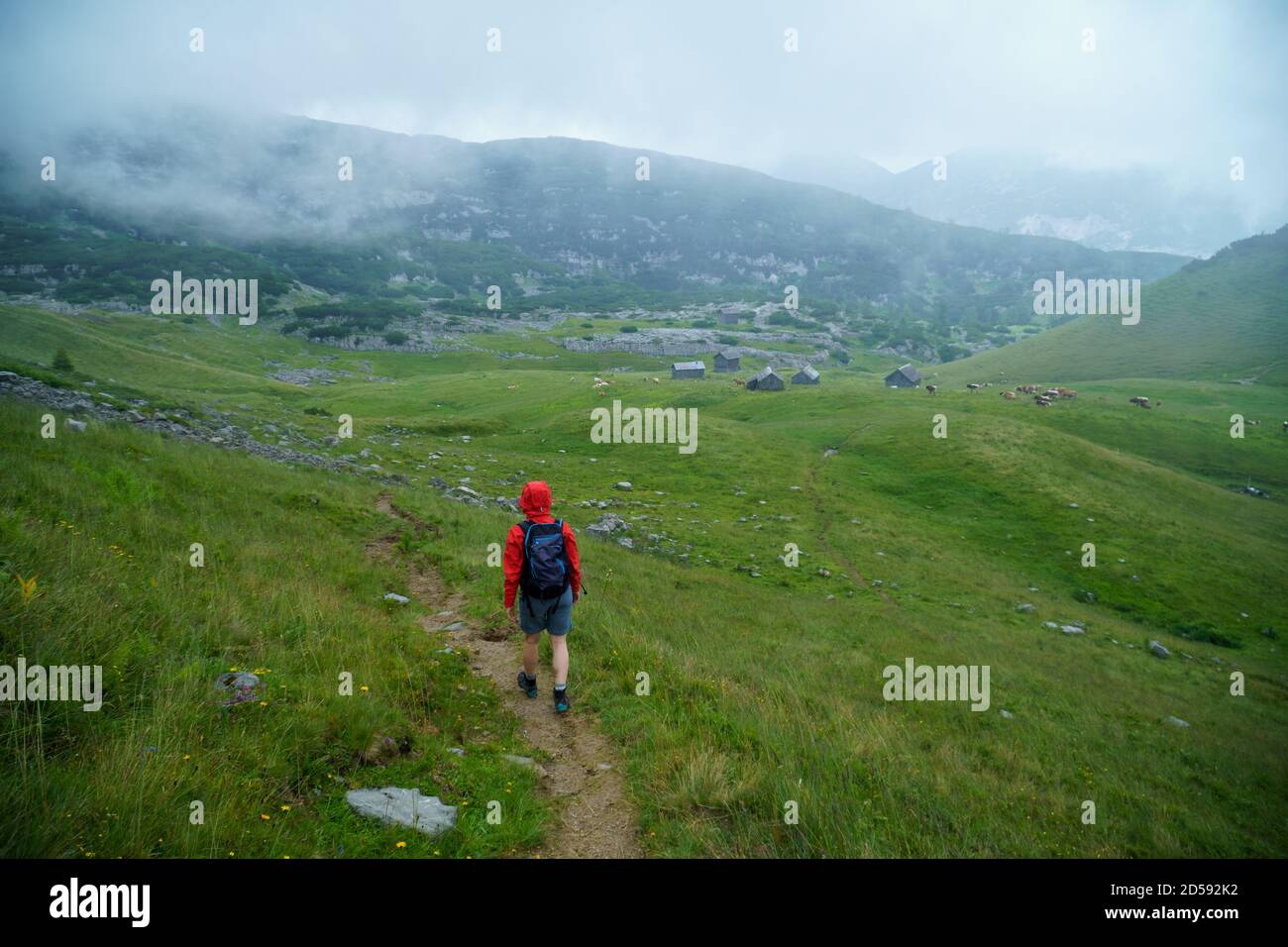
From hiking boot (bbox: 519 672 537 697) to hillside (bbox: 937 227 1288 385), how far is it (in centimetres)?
13152

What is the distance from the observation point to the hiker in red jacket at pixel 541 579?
8.91 meters

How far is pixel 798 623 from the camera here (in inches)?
722

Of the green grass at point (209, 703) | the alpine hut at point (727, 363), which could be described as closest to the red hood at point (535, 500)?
the green grass at point (209, 703)

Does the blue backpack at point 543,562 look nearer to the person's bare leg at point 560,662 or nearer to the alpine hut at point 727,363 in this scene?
the person's bare leg at point 560,662

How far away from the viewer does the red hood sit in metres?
8.89

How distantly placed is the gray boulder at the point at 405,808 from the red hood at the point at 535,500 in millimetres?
4051

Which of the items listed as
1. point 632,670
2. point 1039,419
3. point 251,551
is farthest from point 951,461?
point 251,551

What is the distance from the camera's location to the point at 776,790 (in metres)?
6.43

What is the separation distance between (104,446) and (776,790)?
62.9ft

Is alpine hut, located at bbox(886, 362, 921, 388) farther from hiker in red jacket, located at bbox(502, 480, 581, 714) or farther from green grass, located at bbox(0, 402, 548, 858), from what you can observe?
green grass, located at bbox(0, 402, 548, 858)

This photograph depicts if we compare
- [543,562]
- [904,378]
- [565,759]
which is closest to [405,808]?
[565,759]

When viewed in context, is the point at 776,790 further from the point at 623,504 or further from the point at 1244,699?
the point at 623,504

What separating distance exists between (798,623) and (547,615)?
448 inches

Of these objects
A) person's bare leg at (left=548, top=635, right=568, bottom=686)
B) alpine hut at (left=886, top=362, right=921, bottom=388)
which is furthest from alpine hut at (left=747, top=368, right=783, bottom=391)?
person's bare leg at (left=548, top=635, right=568, bottom=686)
